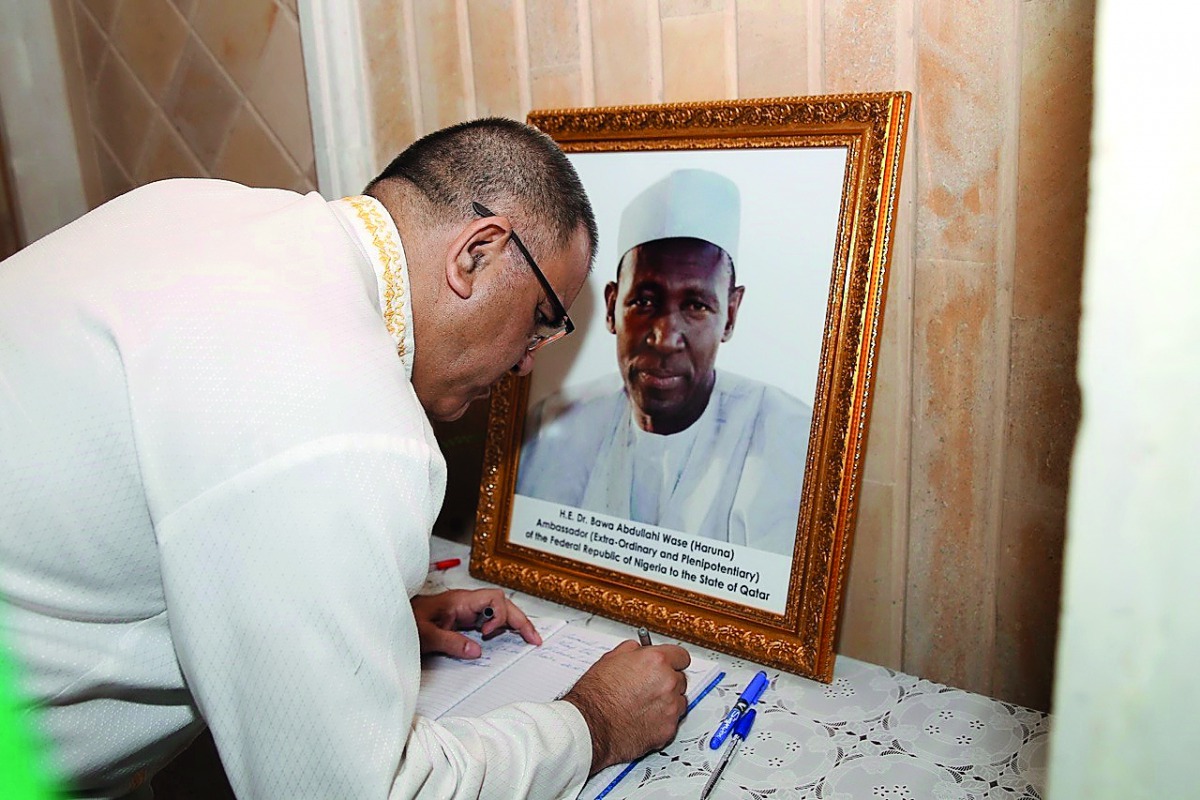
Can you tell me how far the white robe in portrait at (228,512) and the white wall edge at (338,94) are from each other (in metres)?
0.68

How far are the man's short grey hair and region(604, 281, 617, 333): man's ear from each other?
19 cm

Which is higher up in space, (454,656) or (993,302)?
(993,302)

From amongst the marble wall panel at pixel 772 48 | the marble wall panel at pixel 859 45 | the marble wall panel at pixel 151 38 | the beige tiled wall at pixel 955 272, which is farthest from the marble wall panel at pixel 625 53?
the marble wall panel at pixel 151 38

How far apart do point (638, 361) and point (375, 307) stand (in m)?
0.39

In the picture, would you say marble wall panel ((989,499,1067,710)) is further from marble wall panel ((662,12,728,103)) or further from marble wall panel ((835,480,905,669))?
marble wall panel ((662,12,728,103))

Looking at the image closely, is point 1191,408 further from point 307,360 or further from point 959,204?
point 959,204

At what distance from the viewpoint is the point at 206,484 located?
68 cm

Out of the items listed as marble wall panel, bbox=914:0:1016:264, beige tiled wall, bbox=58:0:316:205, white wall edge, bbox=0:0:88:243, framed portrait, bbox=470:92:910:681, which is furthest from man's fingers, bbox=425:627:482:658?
white wall edge, bbox=0:0:88:243

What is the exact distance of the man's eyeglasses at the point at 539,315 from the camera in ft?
3.05

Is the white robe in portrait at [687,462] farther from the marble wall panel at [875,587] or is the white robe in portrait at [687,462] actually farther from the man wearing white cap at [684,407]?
the marble wall panel at [875,587]

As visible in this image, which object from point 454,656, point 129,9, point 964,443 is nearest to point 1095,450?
point 964,443

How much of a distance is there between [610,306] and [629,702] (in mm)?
495

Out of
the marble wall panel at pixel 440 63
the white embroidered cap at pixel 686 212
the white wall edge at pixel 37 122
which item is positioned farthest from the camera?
the white wall edge at pixel 37 122

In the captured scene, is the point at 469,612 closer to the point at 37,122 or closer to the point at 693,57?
the point at 693,57
